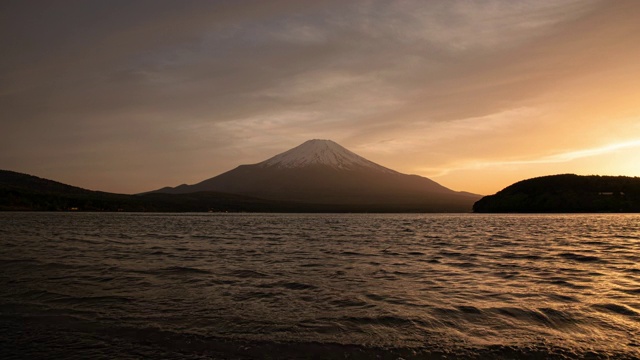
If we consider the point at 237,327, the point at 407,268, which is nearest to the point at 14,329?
the point at 237,327

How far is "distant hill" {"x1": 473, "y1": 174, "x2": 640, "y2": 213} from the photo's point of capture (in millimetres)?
157500

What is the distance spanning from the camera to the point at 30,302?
13016mm

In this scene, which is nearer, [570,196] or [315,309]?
[315,309]

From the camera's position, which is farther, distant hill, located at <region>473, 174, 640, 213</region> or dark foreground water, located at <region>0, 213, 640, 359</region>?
distant hill, located at <region>473, 174, 640, 213</region>

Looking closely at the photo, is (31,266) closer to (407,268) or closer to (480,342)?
(407,268)

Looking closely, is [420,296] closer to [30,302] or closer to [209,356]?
[209,356]

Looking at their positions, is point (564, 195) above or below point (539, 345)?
above

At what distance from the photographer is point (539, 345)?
947 centimetres

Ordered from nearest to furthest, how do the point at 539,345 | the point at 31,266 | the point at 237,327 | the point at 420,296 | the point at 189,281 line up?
the point at 539,345
the point at 237,327
the point at 420,296
the point at 189,281
the point at 31,266

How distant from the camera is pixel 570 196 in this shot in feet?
553

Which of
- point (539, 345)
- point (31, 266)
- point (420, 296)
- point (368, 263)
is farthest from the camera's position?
point (368, 263)

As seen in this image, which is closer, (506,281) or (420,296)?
(420,296)

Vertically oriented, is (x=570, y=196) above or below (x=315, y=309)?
above

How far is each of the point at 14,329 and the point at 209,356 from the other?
5358 millimetres
